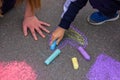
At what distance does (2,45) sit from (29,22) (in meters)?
0.19

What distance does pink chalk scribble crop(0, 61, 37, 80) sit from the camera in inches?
44.5

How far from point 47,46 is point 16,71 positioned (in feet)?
0.70

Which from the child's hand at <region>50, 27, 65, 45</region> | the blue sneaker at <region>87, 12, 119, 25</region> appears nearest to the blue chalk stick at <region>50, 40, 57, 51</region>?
the child's hand at <region>50, 27, 65, 45</region>

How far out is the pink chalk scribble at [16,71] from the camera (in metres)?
1.13

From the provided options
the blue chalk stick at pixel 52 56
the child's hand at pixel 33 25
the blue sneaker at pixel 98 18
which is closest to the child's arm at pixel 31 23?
the child's hand at pixel 33 25

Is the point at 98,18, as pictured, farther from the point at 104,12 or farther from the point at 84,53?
the point at 84,53

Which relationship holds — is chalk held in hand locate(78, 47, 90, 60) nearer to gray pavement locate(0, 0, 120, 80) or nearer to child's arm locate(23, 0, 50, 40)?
gray pavement locate(0, 0, 120, 80)

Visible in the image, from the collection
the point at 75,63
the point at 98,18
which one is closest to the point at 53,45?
the point at 75,63

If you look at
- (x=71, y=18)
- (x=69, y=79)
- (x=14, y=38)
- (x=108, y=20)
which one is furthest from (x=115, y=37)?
(x=14, y=38)

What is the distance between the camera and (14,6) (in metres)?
1.49

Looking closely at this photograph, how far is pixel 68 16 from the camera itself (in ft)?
4.05

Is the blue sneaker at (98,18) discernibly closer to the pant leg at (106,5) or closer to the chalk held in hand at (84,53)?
the pant leg at (106,5)

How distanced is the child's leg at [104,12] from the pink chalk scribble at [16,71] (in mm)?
476

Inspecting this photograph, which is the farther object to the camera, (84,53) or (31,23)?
(31,23)
